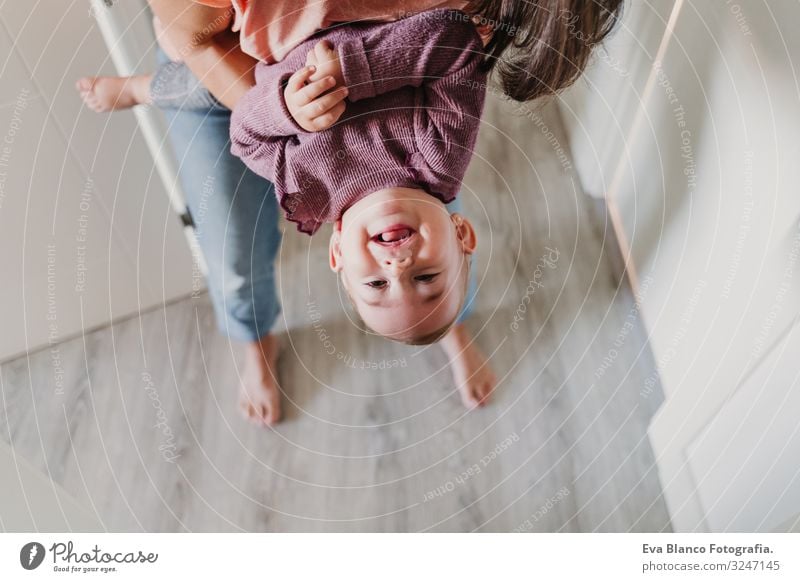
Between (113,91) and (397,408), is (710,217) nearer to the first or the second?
(397,408)

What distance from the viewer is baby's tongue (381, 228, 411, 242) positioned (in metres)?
0.39

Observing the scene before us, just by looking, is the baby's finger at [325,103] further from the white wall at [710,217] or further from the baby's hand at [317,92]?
the white wall at [710,217]

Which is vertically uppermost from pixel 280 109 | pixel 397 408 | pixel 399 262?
pixel 280 109

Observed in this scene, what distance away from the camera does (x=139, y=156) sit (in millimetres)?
419

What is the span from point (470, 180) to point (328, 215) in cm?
10

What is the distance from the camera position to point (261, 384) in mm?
471

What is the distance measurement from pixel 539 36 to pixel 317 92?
15 centimetres

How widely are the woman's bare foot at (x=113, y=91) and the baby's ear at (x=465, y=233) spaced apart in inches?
8.8

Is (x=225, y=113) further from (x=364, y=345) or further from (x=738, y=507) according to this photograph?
(x=738, y=507)

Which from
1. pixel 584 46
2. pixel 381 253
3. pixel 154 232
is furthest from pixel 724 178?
pixel 154 232

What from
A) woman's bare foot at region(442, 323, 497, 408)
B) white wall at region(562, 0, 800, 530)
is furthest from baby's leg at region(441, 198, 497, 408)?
white wall at region(562, 0, 800, 530)

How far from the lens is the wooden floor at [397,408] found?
1.46 ft

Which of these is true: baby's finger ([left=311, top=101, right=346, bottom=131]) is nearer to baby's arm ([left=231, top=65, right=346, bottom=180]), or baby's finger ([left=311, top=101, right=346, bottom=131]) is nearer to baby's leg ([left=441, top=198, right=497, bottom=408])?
baby's arm ([left=231, top=65, right=346, bottom=180])

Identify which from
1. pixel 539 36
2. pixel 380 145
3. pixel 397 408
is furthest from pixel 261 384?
pixel 539 36
